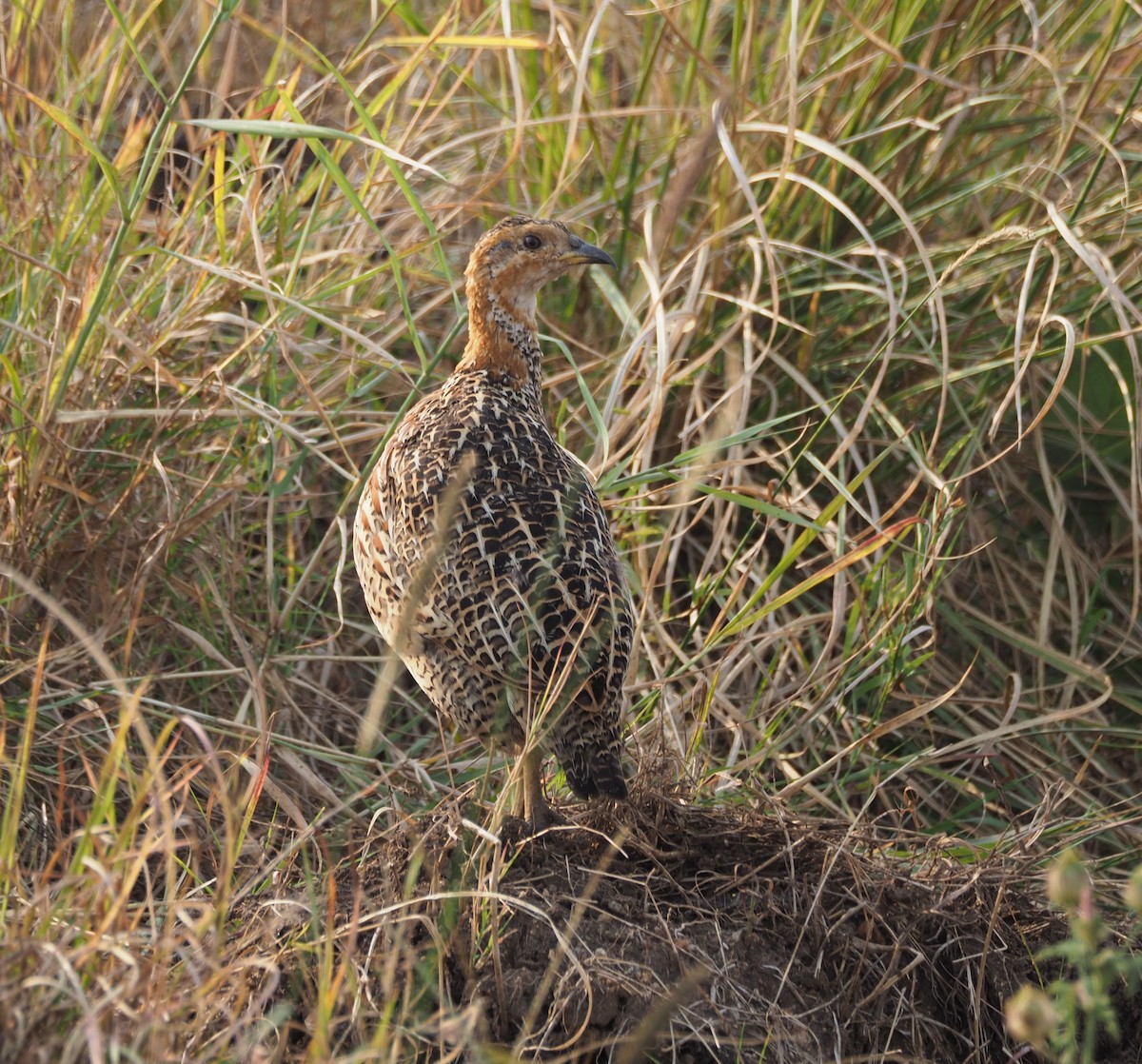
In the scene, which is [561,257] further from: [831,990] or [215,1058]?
[215,1058]

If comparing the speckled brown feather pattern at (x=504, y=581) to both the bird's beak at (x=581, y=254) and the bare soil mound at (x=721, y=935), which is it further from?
the bird's beak at (x=581, y=254)

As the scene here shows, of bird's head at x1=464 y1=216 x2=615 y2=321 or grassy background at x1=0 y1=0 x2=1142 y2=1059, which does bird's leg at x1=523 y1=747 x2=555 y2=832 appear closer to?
grassy background at x1=0 y1=0 x2=1142 y2=1059

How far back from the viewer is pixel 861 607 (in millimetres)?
4023

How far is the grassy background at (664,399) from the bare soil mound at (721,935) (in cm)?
26

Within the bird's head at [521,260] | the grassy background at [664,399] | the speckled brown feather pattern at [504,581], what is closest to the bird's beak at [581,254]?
the bird's head at [521,260]

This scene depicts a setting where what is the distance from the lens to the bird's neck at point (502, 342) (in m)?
3.99

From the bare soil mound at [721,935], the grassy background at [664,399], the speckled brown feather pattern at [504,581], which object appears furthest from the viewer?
the grassy background at [664,399]

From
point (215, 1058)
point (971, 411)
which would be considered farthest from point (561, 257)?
point (215, 1058)

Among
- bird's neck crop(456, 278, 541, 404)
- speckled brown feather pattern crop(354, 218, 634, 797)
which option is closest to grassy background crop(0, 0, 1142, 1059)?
bird's neck crop(456, 278, 541, 404)

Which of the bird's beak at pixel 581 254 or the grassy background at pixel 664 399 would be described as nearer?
the grassy background at pixel 664 399

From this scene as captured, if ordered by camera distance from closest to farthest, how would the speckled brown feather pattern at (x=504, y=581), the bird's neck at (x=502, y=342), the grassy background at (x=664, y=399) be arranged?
the speckled brown feather pattern at (x=504, y=581), the grassy background at (x=664, y=399), the bird's neck at (x=502, y=342)

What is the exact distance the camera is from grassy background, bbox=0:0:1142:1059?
3738mm

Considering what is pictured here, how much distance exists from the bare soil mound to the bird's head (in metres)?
1.48

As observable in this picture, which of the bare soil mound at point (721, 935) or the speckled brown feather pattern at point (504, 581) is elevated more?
the speckled brown feather pattern at point (504, 581)
